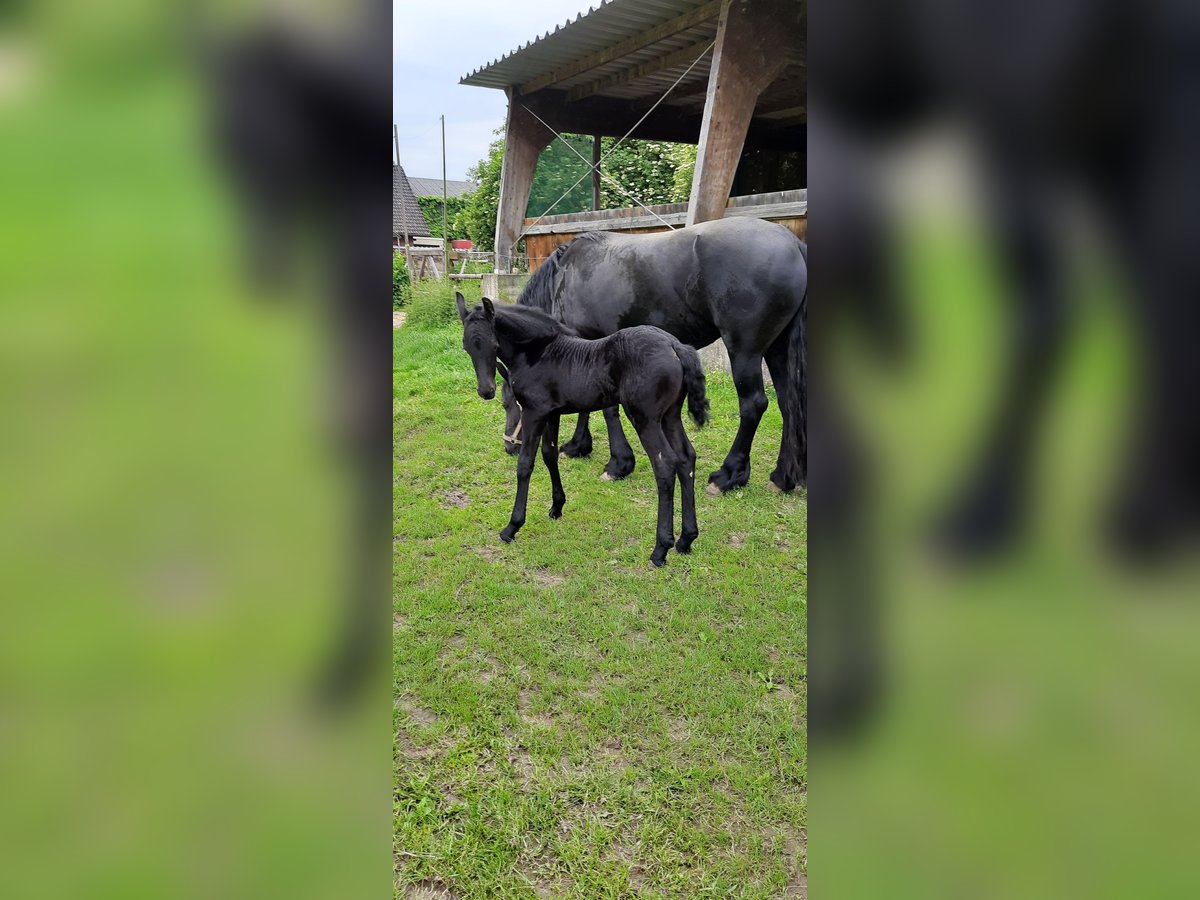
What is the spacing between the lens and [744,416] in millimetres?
5254

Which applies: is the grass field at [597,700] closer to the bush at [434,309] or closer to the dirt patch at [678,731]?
the dirt patch at [678,731]

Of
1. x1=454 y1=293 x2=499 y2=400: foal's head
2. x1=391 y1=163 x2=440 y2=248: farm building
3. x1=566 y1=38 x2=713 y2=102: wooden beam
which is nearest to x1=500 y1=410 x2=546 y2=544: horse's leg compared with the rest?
x1=454 y1=293 x2=499 y2=400: foal's head

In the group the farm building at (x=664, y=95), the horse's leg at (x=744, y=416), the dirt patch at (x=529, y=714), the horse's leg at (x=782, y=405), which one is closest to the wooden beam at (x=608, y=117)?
the farm building at (x=664, y=95)

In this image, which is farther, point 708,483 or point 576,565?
point 708,483

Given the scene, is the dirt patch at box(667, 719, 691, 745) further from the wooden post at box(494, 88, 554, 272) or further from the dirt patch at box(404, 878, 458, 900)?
the wooden post at box(494, 88, 554, 272)

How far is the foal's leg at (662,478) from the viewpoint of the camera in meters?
4.16

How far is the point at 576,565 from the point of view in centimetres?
416

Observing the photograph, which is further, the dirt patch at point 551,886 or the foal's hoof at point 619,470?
the foal's hoof at point 619,470

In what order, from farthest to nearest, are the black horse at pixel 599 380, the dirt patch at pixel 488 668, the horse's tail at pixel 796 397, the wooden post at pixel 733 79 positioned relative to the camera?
1. the wooden post at pixel 733 79
2. the horse's tail at pixel 796 397
3. the black horse at pixel 599 380
4. the dirt patch at pixel 488 668
